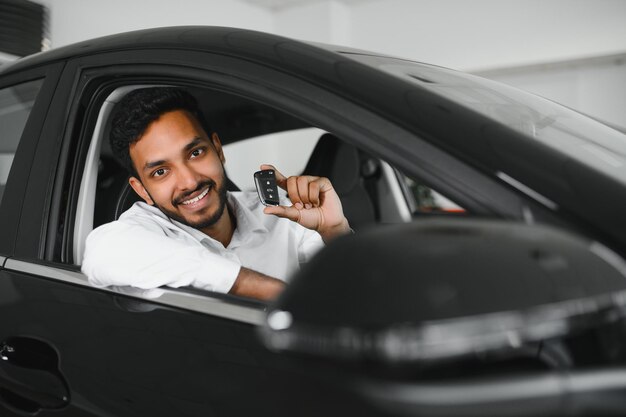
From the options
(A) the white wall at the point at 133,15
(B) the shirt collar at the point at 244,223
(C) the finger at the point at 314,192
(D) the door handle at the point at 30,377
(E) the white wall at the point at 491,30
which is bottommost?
(D) the door handle at the point at 30,377

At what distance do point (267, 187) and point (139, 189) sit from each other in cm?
32

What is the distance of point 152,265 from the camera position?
2.92 feet

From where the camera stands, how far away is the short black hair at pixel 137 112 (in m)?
1.21

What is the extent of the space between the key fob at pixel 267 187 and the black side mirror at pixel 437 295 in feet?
2.61

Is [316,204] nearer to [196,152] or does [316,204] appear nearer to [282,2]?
[196,152]

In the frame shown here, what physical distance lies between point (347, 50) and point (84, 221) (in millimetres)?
606

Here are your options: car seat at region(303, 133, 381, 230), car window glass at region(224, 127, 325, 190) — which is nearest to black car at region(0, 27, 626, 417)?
car seat at region(303, 133, 381, 230)

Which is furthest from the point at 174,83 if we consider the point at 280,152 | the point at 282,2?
the point at 282,2

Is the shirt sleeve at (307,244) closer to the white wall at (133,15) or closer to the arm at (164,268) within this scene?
the arm at (164,268)

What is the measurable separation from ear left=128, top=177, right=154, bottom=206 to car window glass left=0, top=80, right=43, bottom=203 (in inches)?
10.3

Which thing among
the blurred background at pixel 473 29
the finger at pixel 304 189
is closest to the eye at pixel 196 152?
the finger at pixel 304 189

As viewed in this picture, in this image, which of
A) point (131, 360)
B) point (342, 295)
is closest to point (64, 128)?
point (131, 360)

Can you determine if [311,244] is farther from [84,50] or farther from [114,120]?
[84,50]

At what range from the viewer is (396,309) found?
0.38 meters
